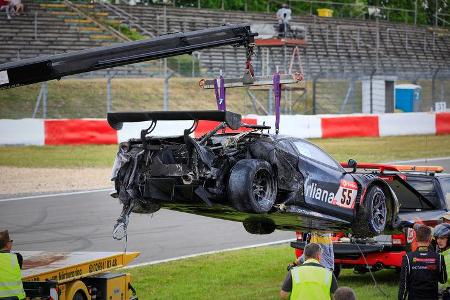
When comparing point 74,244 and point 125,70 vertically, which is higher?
point 125,70

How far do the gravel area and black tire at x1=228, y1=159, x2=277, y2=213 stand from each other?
12842 millimetres

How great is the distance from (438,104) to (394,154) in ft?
28.4

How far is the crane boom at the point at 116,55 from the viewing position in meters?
11.0

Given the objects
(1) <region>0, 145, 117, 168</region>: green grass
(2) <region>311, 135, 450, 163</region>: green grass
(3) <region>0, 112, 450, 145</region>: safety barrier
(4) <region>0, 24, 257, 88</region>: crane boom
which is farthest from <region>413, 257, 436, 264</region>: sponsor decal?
(2) <region>311, 135, 450, 163</region>: green grass

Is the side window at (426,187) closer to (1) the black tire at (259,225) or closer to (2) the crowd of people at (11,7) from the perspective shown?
(1) the black tire at (259,225)

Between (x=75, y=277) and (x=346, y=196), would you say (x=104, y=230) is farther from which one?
(x=75, y=277)

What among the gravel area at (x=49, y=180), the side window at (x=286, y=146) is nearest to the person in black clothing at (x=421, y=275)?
the side window at (x=286, y=146)

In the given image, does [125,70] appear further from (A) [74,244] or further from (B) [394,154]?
(A) [74,244]

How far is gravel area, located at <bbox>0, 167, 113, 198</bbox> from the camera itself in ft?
78.3

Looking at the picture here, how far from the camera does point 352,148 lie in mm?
32344

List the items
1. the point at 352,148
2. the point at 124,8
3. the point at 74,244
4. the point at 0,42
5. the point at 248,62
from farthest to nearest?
the point at 124,8
the point at 0,42
the point at 352,148
the point at 74,244
the point at 248,62

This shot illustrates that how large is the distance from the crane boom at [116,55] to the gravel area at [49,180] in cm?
1115

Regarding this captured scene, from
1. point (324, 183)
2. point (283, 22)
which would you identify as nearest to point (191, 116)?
point (324, 183)

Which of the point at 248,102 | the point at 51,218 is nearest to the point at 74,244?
the point at 51,218
